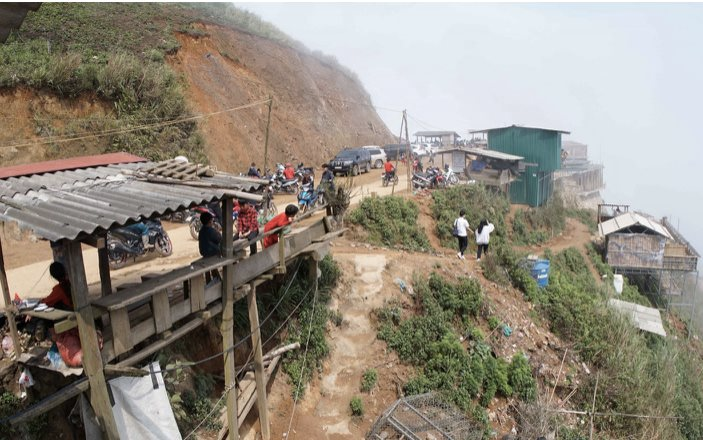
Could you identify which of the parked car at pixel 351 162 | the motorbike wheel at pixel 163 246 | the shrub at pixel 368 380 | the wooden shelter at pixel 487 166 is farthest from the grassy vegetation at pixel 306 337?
the wooden shelter at pixel 487 166

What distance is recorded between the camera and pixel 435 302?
526 inches

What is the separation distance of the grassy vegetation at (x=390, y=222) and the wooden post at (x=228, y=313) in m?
9.69

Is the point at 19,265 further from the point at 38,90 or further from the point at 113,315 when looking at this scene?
the point at 38,90

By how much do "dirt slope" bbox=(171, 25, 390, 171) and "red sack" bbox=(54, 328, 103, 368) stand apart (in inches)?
785

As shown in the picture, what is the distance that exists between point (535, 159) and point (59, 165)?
97.0 feet

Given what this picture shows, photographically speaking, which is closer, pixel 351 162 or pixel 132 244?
pixel 132 244

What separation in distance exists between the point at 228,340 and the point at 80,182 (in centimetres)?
334

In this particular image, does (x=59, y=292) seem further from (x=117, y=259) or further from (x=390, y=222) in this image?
(x=390, y=222)

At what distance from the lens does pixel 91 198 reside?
239 inches

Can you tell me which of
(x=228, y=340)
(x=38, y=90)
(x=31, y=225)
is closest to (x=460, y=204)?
(x=228, y=340)

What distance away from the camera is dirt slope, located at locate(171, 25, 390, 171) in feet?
94.1

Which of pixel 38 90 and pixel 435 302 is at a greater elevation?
pixel 38 90

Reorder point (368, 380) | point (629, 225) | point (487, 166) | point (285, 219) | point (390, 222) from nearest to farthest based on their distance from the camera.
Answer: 1. point (285, 219)
2. point (368, 380)
3. point (390, 222)
4. point (629, 225)
5. point (487, 166)

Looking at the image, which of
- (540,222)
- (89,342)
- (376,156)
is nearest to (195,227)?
(89,342)
